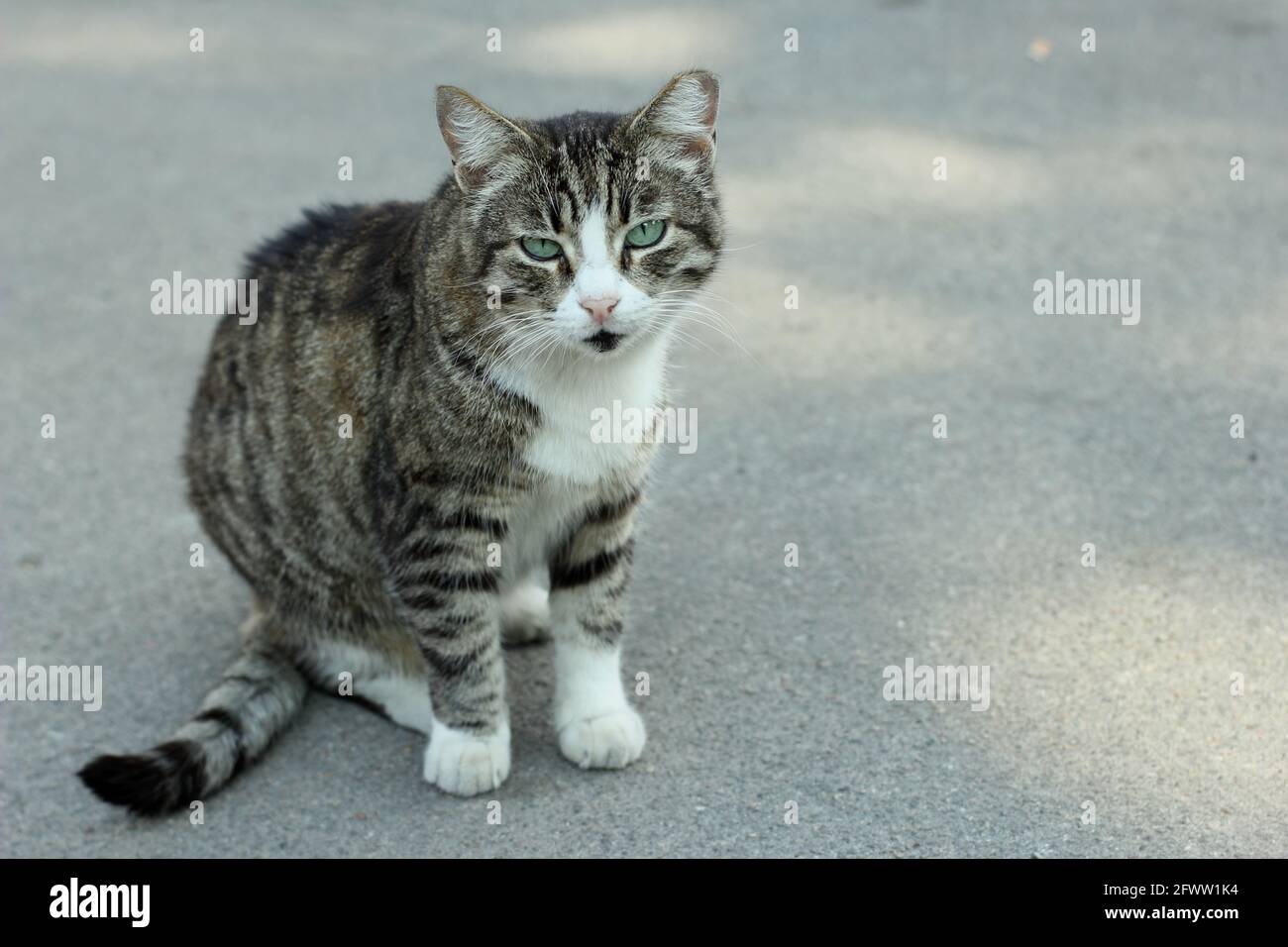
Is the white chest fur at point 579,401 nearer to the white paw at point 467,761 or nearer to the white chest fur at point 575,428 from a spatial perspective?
the white chest fur at point 575,428

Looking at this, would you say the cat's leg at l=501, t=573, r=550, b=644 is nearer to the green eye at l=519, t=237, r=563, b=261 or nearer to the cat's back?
the cat's back

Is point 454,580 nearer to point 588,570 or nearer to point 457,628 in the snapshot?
point 457,628

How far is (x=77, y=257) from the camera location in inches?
233

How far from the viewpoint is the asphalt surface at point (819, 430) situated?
10.5ft

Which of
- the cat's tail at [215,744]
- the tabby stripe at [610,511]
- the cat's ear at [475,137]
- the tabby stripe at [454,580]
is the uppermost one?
the cat's ear at [475,137]

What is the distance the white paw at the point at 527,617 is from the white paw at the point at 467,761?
51 centimetres

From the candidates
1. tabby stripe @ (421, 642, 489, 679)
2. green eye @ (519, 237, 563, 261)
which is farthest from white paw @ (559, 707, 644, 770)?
green eye @ (519, 237, 563, 261)

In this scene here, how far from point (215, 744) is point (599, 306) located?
4.31ft

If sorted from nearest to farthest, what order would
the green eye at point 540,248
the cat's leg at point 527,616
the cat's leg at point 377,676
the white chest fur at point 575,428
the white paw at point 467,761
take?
the green eye at point 540,248 → the white chest fur at point 575,428 → the white paw at point 467,761 → the cat's leg at point 377,676 → the cat's leg at point 527,616

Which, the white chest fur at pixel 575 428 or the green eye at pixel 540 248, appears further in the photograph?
the white chest fur at pixel 575 428

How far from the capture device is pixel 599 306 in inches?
113

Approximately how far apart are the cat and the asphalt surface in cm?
15

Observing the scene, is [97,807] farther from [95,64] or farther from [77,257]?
[95,64]

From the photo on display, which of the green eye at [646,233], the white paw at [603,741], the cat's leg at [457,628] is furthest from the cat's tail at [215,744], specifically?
the green eye at [646,233]
